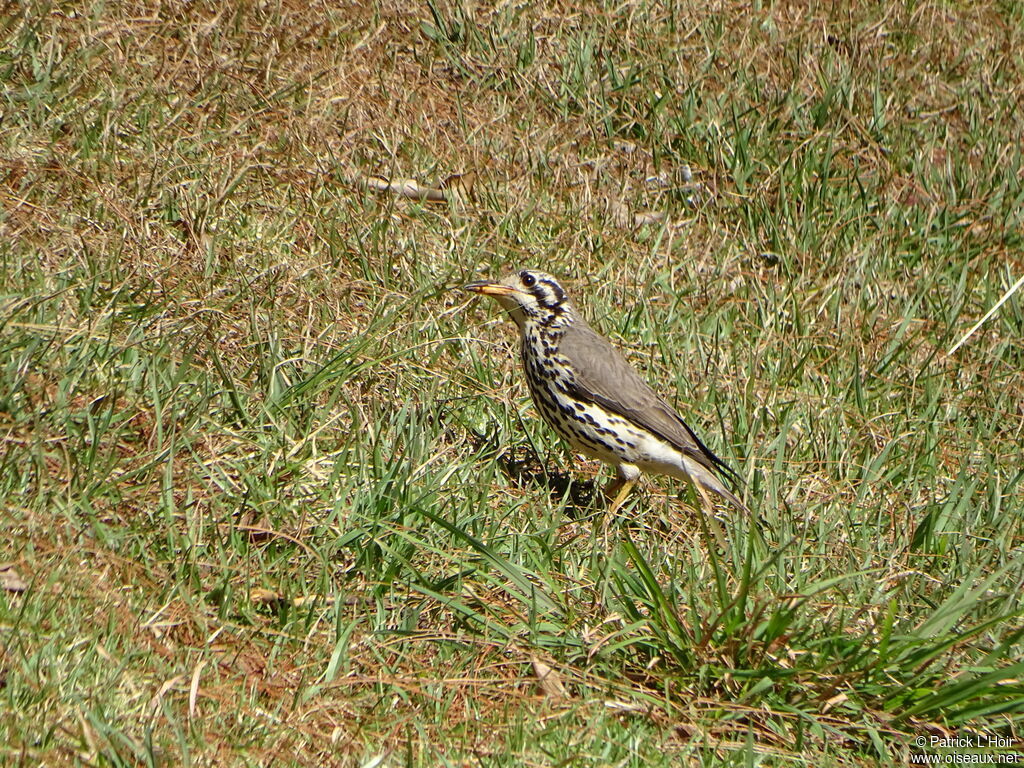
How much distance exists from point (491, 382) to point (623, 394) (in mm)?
803

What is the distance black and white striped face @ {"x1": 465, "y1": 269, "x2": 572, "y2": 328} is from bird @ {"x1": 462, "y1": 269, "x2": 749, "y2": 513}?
0.01 metres

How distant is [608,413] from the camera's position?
252 inches

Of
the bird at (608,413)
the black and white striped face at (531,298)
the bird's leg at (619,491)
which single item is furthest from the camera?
the black and white striped face at (531,298)

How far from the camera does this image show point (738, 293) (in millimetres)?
7965

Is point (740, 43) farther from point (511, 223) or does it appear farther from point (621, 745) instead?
point (621, 745)

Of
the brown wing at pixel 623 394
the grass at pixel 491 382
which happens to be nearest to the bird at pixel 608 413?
→ the brown wing at pixel 623 394

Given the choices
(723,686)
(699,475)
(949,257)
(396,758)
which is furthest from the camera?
(949,257)

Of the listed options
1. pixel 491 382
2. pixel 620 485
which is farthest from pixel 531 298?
pixel 620 485

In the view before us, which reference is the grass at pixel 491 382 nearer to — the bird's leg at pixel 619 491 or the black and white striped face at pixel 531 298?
the bird's leg at pixel 619 491

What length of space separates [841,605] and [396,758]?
1.97 metres

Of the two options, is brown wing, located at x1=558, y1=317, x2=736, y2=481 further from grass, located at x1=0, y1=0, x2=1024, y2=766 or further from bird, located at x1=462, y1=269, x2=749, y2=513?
grass, located at x1=0, y1=0, x2=1024, y2=766

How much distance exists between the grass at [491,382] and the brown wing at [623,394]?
267 mm

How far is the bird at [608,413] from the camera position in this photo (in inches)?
249

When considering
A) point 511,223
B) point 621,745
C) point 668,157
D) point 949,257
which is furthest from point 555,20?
point 621,745
